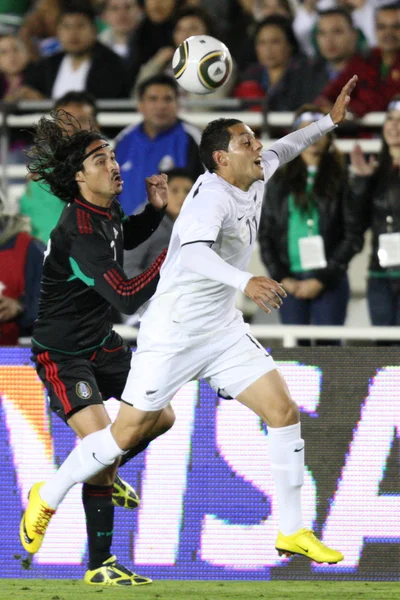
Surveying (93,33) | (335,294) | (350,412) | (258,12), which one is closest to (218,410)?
(350,412)

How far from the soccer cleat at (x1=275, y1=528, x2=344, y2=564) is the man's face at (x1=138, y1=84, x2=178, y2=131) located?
3485 millimetres

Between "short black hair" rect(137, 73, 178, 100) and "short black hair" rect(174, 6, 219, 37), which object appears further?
"short black hair" rect(174, 6, 219, 37)

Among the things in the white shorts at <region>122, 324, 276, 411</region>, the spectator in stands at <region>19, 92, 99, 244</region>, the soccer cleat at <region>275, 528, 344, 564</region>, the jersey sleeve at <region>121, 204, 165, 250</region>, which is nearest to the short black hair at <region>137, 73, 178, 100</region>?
the spectator in stands at <region>19, 92, 99, 244</region>

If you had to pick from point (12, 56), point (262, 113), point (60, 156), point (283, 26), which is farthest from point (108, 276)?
point (12, 56)

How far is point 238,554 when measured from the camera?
5555 millimetres

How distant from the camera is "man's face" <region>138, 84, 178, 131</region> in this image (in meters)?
7.44

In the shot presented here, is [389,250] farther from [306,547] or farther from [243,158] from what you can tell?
[306,547]

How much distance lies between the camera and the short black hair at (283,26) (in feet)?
27.4

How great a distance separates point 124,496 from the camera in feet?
17.4

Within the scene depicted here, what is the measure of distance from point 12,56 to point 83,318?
4894 millimetres

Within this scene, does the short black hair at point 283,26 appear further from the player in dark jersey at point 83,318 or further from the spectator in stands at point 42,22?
the player in dark jersey at point 83,318

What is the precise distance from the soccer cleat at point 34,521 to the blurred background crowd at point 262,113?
56.1 inches

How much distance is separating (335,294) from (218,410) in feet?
4.84

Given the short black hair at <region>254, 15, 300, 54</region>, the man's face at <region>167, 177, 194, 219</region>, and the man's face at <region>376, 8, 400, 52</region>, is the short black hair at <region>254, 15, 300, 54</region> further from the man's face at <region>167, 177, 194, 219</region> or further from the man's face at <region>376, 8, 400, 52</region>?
the man's face at <region>167, 177, 194, 219</region>
